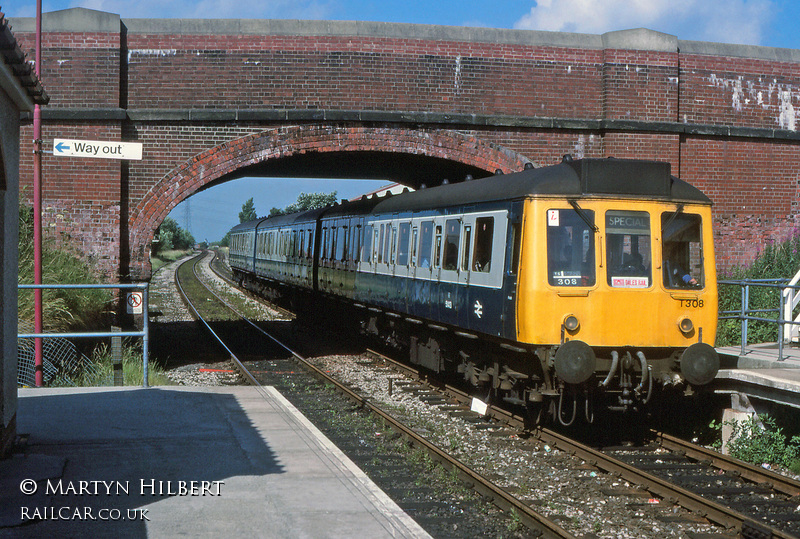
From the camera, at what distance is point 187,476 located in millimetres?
6789

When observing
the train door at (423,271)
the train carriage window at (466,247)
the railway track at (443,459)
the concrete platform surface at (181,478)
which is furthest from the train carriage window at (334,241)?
the concrete platform surface at (181,478)

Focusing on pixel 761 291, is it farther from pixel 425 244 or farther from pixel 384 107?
pixel 384 107

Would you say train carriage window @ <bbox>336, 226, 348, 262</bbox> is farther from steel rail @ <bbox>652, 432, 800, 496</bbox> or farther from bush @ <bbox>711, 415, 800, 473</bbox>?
bush @ <bbox>711, 415, 800, 473</bbox>

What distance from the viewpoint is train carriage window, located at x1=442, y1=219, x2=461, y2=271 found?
440 inches

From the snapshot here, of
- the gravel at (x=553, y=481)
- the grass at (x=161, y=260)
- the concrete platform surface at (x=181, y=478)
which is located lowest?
the gravel at (x=553, y=481)

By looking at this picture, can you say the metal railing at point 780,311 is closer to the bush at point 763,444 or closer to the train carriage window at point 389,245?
the bush at point 763,444

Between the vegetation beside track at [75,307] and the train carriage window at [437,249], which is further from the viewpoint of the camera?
the vegetation beside track at [75,307]

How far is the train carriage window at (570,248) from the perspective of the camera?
8891mm

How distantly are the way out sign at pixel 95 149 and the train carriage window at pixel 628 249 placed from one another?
6.11m

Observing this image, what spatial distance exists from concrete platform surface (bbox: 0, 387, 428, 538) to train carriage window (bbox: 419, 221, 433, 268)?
3508mm

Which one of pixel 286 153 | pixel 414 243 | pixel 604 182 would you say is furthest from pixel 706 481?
pixel 286 153

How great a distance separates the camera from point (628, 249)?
9070 mm

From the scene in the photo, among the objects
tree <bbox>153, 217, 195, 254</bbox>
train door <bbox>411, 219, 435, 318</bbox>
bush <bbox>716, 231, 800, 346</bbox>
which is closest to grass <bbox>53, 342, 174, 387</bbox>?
train door <bbox>411, 219, 435, 318</bbox>

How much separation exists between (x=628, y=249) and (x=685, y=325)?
99cm
